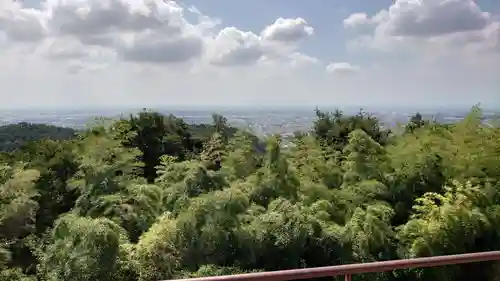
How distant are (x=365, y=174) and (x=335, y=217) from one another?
866 millimetres

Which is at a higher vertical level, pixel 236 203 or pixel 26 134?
pixel 26 134

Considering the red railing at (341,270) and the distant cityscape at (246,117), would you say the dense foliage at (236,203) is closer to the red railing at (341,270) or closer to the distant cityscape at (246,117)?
the distant cityscape at (246,117)

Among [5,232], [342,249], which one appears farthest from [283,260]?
[5,232]

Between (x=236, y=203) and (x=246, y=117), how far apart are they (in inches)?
73.8

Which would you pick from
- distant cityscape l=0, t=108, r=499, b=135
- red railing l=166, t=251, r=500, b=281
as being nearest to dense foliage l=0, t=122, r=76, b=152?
distant cityscape l=0, t=108, r=499, b=135

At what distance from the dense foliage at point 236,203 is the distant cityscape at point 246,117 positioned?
8.2 inches

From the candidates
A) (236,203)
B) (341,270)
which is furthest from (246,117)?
(341,270)

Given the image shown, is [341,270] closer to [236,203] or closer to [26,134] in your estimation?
[236,203]

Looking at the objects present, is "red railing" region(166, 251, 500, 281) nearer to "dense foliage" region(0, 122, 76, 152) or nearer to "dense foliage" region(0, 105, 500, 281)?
"dense foliage" region(0, 105, 500, 281)

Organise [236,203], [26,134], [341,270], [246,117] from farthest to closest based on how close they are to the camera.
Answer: [246,117]
[26,134]
[236,203]
[341,270]

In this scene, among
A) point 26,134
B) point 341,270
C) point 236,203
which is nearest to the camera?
point 341,270

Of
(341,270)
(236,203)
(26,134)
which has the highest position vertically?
(341,270)

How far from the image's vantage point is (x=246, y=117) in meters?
7.43

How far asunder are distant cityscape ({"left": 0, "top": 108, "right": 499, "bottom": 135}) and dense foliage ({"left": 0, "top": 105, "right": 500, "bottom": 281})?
207 mm
